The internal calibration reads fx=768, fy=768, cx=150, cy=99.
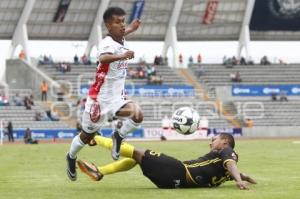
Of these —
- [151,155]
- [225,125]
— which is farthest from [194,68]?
[151,155]

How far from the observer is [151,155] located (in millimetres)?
10750

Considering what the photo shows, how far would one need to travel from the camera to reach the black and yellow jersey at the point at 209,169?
416 inches

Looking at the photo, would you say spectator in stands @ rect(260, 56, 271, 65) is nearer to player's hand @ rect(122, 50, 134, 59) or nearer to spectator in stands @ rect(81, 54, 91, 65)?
spectator in stands @ rect(81, 54, 91, 65)

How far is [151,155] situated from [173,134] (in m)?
35.1

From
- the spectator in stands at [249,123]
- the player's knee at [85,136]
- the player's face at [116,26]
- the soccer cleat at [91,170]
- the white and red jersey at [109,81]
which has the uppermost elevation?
the player's face at [116,26]

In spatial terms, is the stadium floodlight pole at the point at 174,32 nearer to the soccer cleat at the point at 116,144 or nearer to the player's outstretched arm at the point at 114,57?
the soccer cleat at the point at 116,144

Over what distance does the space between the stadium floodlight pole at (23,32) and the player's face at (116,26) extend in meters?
46.3

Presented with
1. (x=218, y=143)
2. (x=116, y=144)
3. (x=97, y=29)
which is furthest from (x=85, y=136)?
(x=97, y=29)

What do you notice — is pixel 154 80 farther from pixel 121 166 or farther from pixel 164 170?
pixel 164 170

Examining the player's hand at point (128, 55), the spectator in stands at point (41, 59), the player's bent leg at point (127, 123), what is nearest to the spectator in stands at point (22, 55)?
Answer: the spectator in stands at point (41, 59)

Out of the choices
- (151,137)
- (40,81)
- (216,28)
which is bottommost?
(151,137)

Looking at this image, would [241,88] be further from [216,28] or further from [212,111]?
[216,28]

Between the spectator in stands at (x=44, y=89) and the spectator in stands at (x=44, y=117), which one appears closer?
the spectator in stands at (x=44, y=117)

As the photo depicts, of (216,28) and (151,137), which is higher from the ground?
(216,28)
